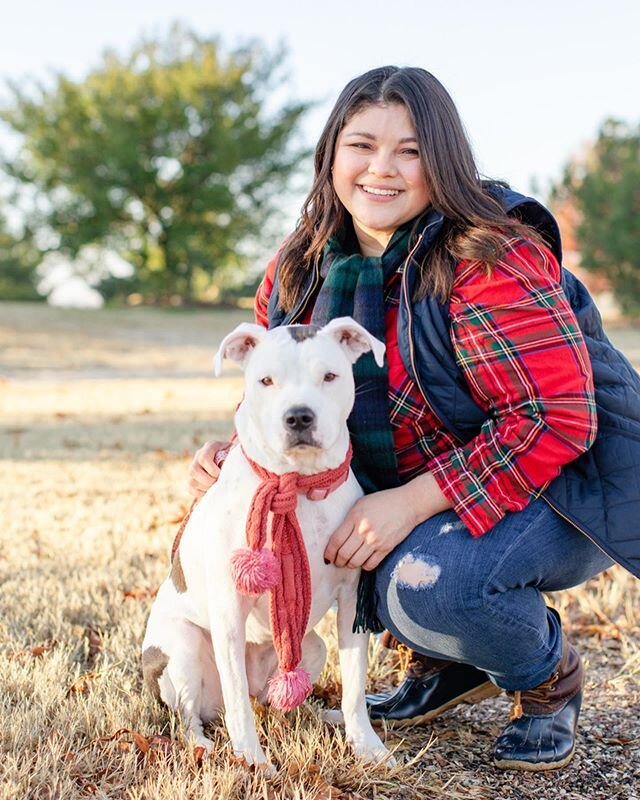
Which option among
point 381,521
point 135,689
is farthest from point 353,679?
point 135,689

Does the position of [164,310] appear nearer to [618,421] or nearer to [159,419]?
[159,419]

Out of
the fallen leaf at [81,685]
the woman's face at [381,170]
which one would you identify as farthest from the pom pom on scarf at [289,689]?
the woman's face at [381,170]

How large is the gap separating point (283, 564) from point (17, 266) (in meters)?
30.2

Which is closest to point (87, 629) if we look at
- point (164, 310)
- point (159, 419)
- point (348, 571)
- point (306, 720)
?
point (306, 720)

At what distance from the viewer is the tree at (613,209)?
29516mm

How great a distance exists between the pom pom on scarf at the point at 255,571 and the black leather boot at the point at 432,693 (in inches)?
34.1

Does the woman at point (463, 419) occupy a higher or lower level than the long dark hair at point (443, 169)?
lower

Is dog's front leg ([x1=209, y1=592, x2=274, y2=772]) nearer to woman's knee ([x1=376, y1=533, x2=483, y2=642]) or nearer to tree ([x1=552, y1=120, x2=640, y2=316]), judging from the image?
woman's knee ([x1=376, y1=533, x2=483, y2=642])

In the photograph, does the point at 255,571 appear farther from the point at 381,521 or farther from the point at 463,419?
the point at 463,419

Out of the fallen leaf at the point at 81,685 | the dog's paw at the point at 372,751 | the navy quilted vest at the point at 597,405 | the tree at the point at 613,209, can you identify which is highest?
the navy quilted vest at the point at 597,405

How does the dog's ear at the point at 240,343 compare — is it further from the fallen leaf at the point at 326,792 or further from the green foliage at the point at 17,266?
the green foliage at the point at 17,266

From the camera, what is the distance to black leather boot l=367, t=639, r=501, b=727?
10.5ft

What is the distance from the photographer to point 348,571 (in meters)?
2.90

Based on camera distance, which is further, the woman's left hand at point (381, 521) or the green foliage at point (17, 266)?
the green foliage at point (17, 266)
